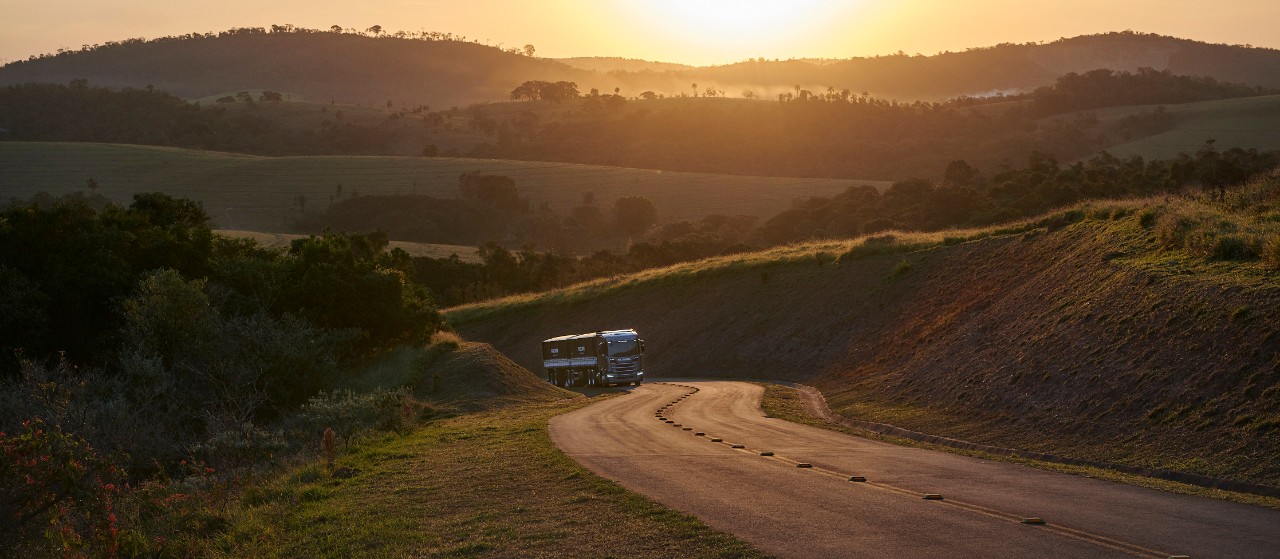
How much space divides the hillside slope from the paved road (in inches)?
141

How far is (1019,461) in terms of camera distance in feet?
81.0

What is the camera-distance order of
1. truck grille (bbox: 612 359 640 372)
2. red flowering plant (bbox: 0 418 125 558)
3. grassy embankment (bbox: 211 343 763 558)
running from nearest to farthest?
grassy embankment (bbox: 211 343 763 558) → red flowering plant (bbox: 0 418 125 558) → truck grille (bbox: 612 359 640 372)

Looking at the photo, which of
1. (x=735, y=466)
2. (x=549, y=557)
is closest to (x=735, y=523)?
(x=549, y=557)

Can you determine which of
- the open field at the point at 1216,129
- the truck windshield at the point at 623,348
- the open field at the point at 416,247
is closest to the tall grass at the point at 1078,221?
the truck windshield at the point at 623,348

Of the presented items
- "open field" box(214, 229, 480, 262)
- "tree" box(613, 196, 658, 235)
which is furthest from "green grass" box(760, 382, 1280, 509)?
"tree" box(613, 196, 658, 235)

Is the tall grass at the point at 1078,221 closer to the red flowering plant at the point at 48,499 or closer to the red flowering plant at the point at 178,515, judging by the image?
the red flowering plant at the point at 178,515

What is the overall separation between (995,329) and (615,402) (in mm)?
15136

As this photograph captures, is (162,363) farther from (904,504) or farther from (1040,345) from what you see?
(904,504)

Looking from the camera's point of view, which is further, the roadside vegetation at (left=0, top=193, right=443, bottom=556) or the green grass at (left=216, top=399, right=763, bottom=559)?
the roadside vegetation at (left=0, top=193, right=443, bottom=556)

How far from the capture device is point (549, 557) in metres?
15.1

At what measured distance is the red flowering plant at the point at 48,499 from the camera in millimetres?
17250

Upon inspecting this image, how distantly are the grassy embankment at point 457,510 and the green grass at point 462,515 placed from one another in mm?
25

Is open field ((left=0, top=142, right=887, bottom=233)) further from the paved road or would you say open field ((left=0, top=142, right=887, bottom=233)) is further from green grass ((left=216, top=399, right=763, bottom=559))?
green grass ((left=216, top=399, right=763, bottom=559))

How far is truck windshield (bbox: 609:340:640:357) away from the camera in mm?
63000
